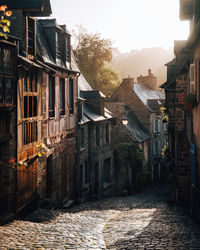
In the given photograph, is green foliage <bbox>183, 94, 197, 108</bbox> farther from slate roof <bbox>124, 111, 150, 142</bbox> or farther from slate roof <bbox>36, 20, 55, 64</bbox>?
slate roof <bbox>124, 111, 150, 142</bbox>

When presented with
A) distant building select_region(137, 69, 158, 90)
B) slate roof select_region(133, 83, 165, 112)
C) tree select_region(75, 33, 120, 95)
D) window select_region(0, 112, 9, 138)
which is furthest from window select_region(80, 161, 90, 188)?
distant building select_region(137, 69, 158, 90)

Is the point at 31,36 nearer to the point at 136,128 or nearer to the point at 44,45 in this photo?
the point at 44,45

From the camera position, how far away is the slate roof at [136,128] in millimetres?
29125

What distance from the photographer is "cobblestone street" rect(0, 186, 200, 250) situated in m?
8.49

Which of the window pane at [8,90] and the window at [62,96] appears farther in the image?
the window at [62,96]

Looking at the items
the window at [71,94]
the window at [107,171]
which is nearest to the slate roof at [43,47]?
the window at [71,94]

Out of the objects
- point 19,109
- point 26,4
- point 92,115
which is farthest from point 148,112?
→ point 19,109

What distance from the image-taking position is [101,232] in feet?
34.4

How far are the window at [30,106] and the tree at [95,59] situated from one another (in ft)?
83.6

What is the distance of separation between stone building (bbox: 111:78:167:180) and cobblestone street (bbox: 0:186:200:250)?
20149mm

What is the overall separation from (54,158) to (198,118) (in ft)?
23.0

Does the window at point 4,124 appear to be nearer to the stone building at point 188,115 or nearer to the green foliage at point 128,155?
the stone building at point 188,115

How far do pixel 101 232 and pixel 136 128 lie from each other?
846 inches

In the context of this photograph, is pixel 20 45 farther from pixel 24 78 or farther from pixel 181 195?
pixel 181 195
